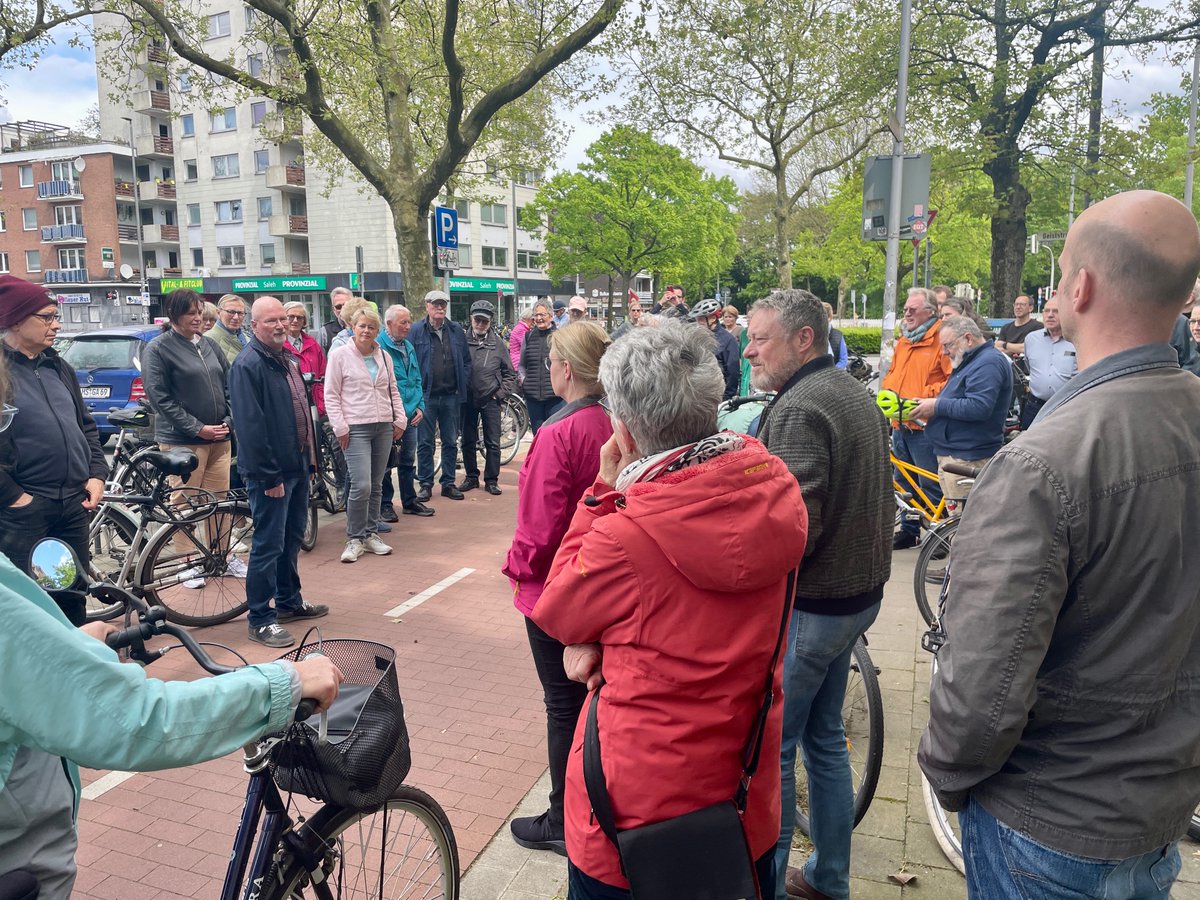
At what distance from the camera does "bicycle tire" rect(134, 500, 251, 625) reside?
17.9 ft

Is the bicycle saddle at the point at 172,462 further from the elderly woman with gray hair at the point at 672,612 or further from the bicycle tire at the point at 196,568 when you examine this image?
the elderly woman with gray hair at the point at 672,612

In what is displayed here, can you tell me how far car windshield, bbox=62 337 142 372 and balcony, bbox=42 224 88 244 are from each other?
48.0 metres

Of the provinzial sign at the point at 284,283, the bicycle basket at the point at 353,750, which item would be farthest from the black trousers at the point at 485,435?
the provinzial sign at the point at 284,283

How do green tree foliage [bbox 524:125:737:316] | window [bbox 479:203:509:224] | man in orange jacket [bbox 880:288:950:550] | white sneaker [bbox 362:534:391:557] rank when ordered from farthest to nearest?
window [bbox 479:203:509:224] < green tree foliage [bbox 524:125:737:316] < white sneaker [bbox 362:534:391:557] < man in orange jacket [bbox 880:288:950:550]

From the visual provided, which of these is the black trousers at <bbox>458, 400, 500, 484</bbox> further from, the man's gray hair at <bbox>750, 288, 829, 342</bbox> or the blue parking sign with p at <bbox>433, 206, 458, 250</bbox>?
the man's gray hair at <bbox>750, 288, 829, 342</bbox>

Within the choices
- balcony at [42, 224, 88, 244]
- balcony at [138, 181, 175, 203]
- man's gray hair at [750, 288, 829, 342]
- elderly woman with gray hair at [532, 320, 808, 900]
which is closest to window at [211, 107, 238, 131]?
balcony at [138, 181, 175, 203]

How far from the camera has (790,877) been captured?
2871mm

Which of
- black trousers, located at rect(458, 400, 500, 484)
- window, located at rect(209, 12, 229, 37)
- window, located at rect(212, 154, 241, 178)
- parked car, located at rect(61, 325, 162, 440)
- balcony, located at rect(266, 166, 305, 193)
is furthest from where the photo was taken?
window, located at rect(212, 154, 241, 178)

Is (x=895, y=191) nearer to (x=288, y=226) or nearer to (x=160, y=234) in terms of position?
(x=288, y=226)

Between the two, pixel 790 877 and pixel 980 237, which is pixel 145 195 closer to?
pixel 980 237

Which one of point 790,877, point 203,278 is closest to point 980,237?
point 203,278

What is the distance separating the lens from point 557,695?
3072mm

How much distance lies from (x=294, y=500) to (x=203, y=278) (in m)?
48.7

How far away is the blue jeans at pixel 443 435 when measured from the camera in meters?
9.16
